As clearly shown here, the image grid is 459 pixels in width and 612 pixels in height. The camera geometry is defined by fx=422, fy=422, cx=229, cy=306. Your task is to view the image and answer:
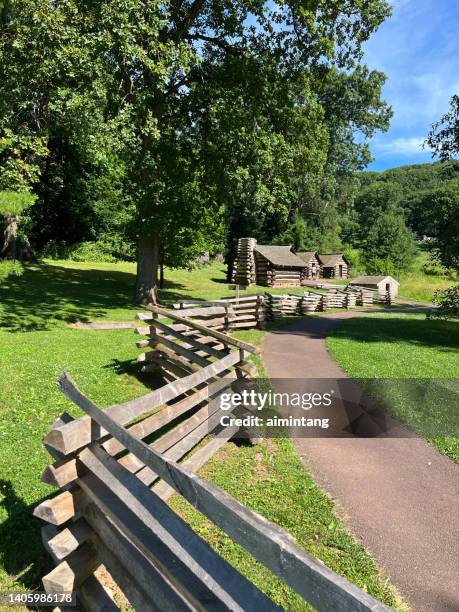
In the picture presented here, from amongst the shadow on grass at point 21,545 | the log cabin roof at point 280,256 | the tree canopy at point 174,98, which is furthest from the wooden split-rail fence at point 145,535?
the log cabin roof at point 280,256

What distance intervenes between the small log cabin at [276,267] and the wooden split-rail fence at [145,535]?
37706 mm

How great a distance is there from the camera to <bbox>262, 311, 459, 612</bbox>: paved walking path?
4.32 m

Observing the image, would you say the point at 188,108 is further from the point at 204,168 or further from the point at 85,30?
the point at 85,30

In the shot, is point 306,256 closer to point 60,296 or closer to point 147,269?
point 147,269

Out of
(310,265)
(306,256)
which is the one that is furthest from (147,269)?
(310,265)

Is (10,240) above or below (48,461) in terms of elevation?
above

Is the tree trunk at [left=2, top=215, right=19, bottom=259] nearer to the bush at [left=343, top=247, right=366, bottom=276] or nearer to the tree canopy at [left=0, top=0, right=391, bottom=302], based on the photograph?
the tree canopy at [left=0, top=0, right=391, bottom=302]

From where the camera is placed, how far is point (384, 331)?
20.3 m

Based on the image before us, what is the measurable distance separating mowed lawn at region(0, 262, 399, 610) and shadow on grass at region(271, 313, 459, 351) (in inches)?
367

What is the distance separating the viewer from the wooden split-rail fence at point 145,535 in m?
2.11

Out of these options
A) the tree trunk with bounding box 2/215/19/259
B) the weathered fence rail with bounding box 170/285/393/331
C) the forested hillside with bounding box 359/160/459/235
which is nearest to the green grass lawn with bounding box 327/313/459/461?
the weathered fence rail with bounding box 170/285/393/331

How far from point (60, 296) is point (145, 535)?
19011 millimetres

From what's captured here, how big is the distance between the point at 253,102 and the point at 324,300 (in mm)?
17187

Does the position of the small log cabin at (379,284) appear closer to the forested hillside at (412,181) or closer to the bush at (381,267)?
the bush at (381,267)
